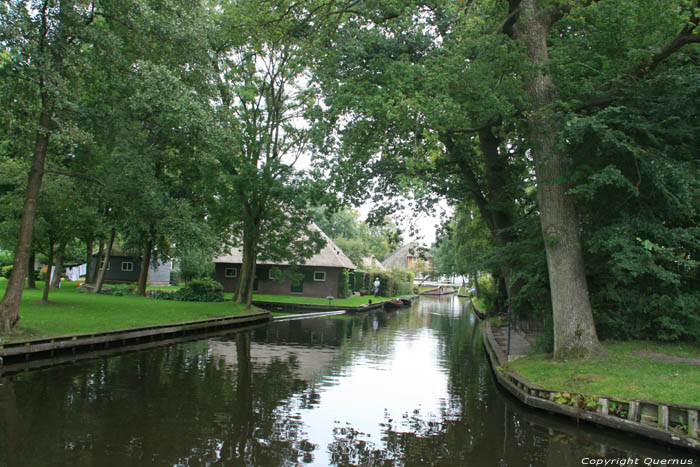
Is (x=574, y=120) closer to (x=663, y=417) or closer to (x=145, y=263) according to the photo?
(x=663, y=417)

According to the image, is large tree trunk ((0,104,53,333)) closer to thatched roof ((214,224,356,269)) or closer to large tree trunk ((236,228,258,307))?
large tree trunk ((236,228,258,307))

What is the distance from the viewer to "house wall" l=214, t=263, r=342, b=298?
40.0 m

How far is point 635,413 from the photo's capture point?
8.16 meters

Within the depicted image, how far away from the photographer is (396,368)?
13.9m

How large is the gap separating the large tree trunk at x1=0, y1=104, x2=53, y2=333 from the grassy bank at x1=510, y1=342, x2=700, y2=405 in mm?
12642

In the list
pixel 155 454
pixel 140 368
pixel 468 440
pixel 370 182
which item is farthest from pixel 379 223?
pixel 155 454

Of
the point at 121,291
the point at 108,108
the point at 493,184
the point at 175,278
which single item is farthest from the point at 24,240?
the point at 175,278

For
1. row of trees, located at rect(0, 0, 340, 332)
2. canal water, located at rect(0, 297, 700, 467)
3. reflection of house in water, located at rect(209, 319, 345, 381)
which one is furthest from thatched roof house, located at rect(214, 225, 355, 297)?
canal water, located at rect(0, 297, 700, 467)

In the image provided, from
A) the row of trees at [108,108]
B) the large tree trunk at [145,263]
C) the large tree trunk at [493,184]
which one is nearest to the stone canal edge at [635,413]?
the row of trees at [108,108]

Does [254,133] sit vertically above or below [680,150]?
above

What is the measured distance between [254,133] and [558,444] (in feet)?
69.3

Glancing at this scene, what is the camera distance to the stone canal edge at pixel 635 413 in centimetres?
749

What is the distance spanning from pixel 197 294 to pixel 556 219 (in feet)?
75.7

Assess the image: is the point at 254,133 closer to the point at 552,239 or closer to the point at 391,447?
the point at 552,239
